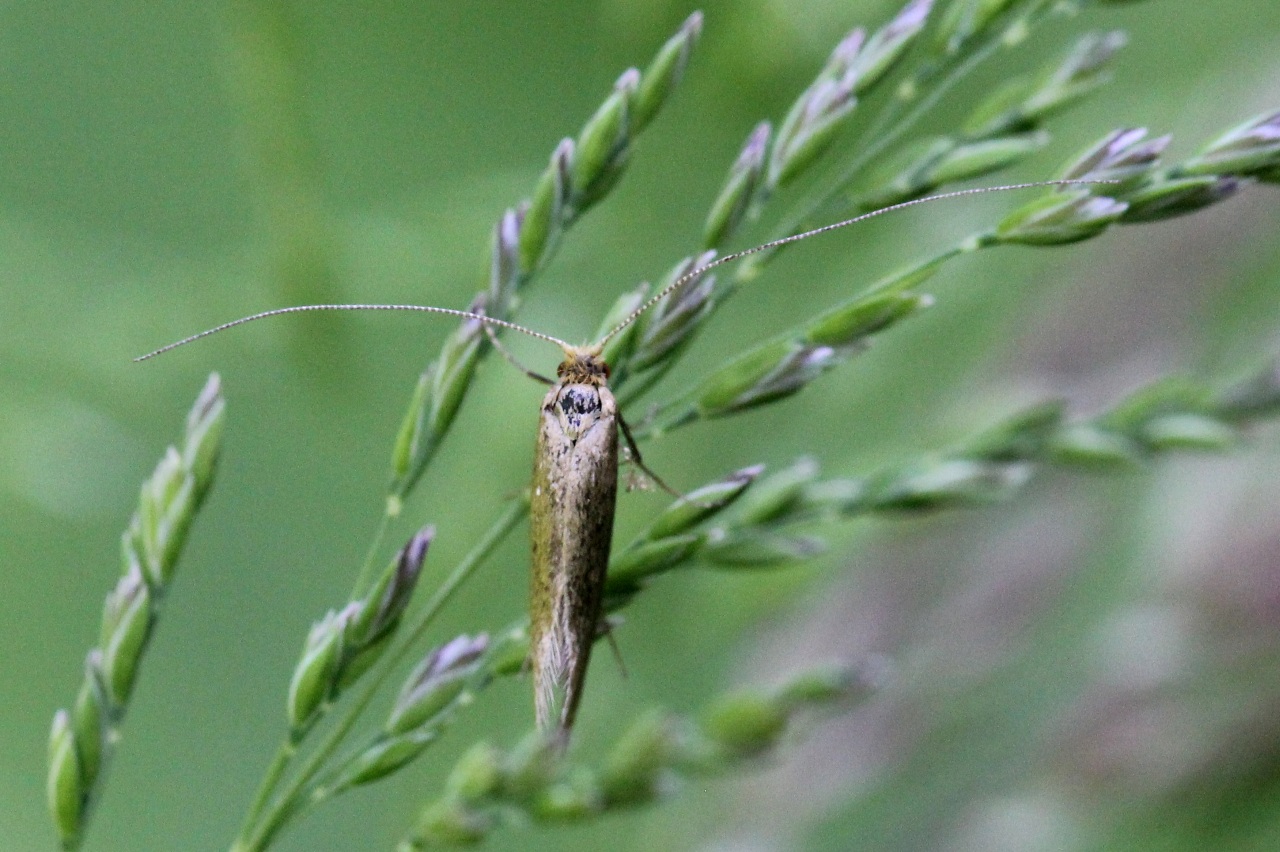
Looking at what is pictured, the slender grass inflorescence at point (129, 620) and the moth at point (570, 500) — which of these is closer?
the slender grass inflorescence at point (129, 620)

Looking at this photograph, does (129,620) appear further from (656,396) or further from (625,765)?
(656,396)

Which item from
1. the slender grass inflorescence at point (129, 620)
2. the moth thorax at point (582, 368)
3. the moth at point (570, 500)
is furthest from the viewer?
the moth thorax at point (582, 368)

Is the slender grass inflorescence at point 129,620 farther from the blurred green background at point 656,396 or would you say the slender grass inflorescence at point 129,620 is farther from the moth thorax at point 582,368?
the moth thorax at point 582,368

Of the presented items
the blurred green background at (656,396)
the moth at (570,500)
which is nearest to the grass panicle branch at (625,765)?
the moth at (570,500)

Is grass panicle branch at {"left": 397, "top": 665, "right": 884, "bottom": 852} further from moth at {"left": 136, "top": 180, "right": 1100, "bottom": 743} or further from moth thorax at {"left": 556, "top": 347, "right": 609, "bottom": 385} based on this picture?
moth thorax at {"left": 556, "top": 347, "right": 609, "bottom": 385}

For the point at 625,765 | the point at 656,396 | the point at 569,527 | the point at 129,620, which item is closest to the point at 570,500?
the point at 569,527

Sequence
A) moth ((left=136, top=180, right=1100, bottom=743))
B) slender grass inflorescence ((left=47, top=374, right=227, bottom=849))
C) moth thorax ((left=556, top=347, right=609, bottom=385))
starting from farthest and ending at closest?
moth thorax ((left=556, top=347, right=609, bottom=385)), moth ((left=136, top=180, right=1100, bottom=743)), slender grass inflorescence ((left=47, top=374, right=227, bottom=849))

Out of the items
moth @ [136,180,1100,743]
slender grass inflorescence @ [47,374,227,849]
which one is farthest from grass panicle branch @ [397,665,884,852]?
slender grass inflorescence @ [47,374,227,849]
